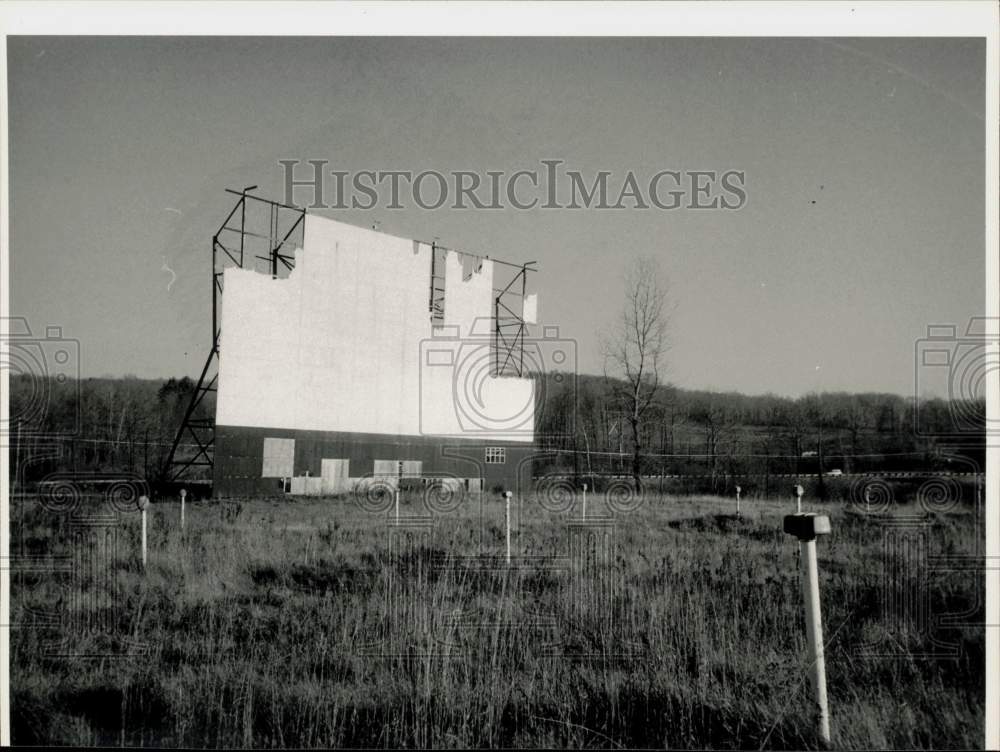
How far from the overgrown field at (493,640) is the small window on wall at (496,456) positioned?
253 centimetres

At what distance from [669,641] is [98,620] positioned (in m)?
4.78

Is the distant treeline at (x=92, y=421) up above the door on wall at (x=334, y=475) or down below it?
above

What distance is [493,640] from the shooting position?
5395 millimetres

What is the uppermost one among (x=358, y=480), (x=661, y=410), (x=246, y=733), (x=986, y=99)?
(x=986, y=99)

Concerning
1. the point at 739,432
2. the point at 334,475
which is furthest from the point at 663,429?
the point at 334,475

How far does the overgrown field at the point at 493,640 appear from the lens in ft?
14.1

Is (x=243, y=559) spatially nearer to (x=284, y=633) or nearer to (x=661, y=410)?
(x=284, y=633)

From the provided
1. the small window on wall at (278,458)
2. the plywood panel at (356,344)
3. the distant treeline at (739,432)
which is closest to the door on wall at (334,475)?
the small window on wall at (278,458)

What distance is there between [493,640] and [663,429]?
695 cm

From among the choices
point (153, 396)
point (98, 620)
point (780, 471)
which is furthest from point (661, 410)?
point (153, 396)

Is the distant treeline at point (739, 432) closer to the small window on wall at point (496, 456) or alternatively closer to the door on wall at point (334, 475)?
the small window on wall at point (496, 456)

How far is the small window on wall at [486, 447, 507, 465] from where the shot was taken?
11164 millimetres

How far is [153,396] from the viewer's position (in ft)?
42.3

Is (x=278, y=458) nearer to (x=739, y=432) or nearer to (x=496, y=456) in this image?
(x=496, y=456)
